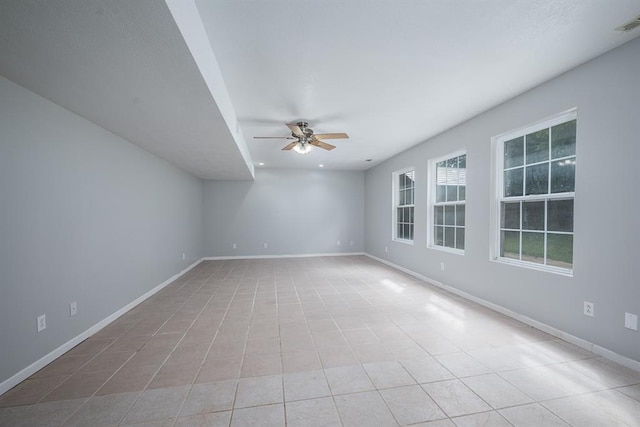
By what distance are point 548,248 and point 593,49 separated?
179cm

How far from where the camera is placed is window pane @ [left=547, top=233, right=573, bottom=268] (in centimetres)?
242

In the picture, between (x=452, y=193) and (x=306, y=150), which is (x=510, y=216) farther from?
(x=306, y=150)

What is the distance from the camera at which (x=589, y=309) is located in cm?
221

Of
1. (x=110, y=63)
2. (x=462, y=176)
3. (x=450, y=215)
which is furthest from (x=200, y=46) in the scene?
(x=450, y=215)

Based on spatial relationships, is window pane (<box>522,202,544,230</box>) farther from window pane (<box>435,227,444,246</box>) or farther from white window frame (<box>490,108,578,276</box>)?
window pane (<box>435,227,444,246</box>)

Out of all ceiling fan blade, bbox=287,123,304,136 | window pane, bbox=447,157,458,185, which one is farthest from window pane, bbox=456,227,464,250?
ceiling fan blade, bbox=287,123,304,136

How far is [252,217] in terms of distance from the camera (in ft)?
23.0

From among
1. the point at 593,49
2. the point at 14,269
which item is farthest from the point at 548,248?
the point at 14,269

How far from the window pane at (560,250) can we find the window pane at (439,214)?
170 centimetres

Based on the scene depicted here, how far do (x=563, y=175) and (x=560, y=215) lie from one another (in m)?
0.39

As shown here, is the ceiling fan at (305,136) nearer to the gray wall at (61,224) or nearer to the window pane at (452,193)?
the gray wall at (61,224)

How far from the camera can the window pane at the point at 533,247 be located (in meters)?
2.70

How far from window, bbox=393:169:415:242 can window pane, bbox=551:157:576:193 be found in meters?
2.56

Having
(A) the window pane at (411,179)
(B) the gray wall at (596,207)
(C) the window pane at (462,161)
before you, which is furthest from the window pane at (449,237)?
(A) the window pane at (411,179)
